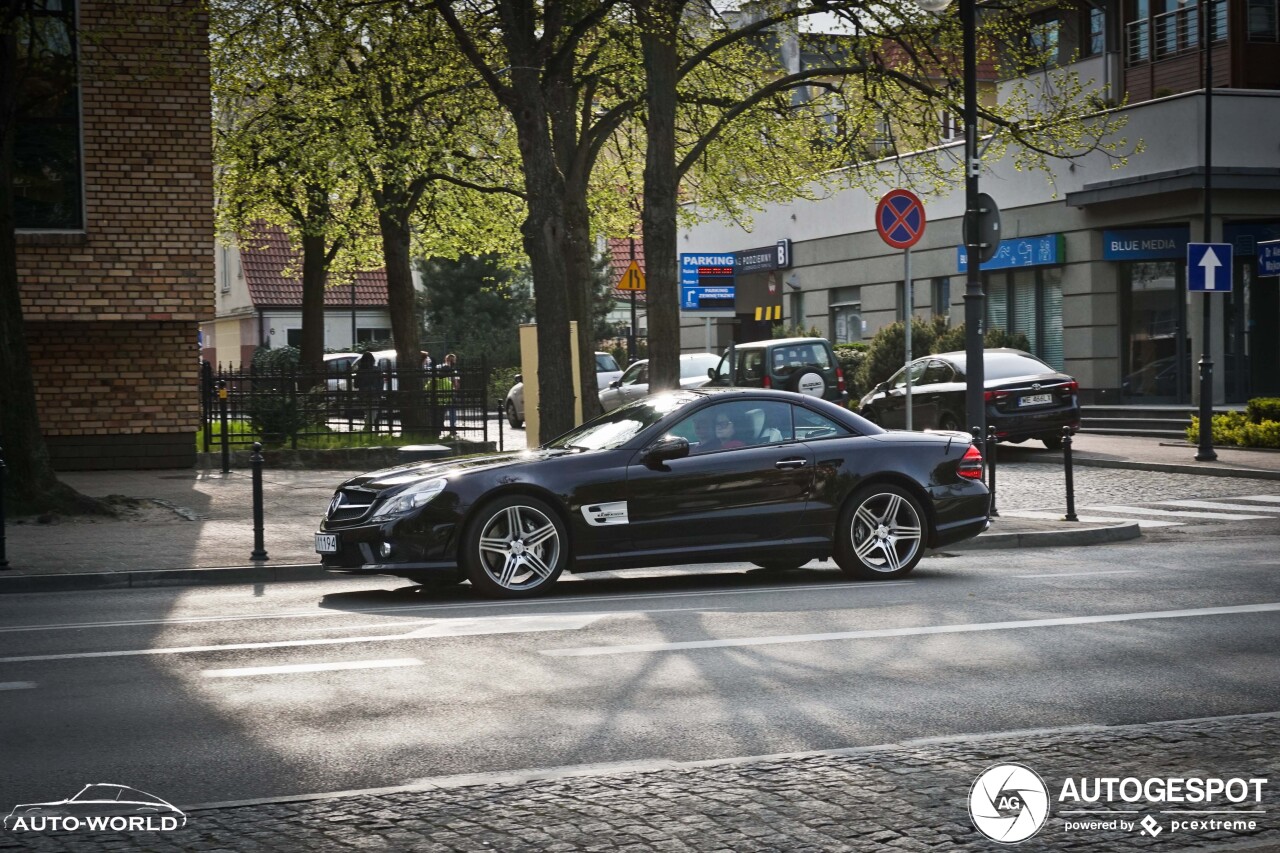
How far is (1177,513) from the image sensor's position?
17.4 m

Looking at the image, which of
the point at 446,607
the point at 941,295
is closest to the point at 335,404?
the point at 446,607

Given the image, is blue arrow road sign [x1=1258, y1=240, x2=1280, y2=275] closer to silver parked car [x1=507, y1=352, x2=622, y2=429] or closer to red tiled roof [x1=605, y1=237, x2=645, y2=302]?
silver parked car [x1=507, y1=352, x2=622, y2=429]

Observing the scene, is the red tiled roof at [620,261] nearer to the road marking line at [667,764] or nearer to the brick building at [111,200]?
the brick building at [111,200]

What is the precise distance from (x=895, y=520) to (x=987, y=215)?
596 centimetres

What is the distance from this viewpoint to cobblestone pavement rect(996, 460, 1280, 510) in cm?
1892

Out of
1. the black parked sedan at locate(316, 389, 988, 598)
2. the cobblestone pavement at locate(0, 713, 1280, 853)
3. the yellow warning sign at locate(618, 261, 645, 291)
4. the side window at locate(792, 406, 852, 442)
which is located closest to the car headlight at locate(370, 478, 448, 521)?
the black parked sedan at locate(316, 389, 988, 598)

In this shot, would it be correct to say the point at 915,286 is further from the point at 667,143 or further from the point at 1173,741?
the point at 1173,741

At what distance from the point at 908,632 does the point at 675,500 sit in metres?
2.61

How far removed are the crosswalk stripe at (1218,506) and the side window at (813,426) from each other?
7256 mm

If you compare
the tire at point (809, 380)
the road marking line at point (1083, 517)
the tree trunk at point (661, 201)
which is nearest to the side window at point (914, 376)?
the tire at point (809, 380)

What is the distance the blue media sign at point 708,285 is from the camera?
92.9 feet

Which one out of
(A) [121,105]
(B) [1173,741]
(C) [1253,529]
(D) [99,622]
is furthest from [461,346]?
(B) [1173,741]

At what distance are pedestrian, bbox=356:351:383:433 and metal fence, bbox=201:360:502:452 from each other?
16 millimetres

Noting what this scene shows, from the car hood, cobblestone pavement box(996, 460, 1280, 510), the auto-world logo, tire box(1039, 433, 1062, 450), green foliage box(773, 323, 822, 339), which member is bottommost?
cobblestone pavement box(996, 460, 1280, 510)
